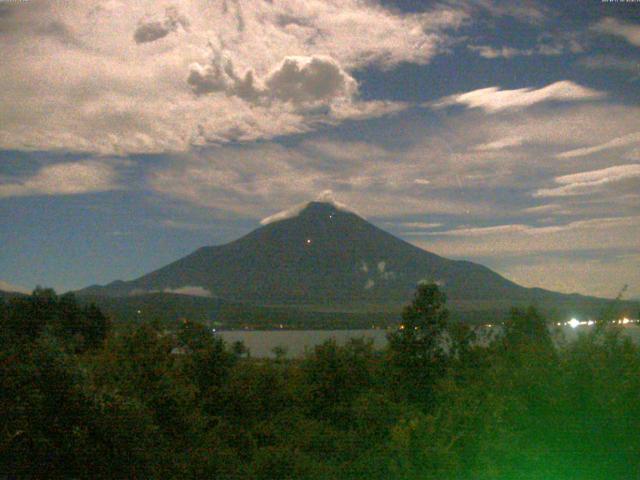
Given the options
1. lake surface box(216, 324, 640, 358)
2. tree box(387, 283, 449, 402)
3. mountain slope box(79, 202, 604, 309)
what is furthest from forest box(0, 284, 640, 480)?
mountain slope box(79, 202, 604, 309)

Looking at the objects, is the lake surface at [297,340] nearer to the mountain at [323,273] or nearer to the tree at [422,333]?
the tree at [422,333]

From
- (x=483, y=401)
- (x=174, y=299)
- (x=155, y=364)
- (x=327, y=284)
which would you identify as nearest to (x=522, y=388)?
(x=483, y=401)

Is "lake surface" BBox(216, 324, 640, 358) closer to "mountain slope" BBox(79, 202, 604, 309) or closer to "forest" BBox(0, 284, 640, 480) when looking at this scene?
"forest" BBox(0, 284, 640, 480)

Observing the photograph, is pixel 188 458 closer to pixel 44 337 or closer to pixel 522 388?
pixel 44 337

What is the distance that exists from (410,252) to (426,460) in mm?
64131

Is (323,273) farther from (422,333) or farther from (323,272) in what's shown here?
(422,333)

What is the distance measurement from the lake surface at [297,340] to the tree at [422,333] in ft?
3.63

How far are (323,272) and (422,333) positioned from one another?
152 feet

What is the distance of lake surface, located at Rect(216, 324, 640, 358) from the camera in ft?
25.3

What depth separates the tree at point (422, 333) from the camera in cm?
2052

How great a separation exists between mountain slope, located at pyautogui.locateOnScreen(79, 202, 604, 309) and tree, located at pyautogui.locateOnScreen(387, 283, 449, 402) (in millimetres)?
18395

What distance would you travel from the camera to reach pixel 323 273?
220 feet

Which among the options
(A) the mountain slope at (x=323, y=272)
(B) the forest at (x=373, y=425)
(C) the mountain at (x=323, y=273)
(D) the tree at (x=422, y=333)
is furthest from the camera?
(A) the mountain slope at (x=323, y=272)

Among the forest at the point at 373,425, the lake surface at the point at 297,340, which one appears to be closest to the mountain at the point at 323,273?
the lake surface at the point at 297,340
